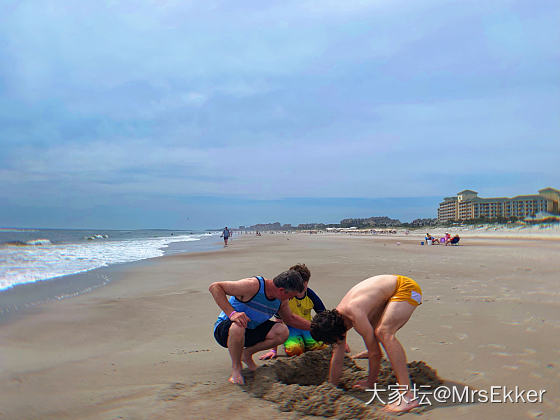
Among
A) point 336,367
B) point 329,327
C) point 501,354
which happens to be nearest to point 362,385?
point 336,367

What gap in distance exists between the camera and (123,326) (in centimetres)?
548

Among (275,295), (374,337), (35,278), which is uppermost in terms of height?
(275,295)

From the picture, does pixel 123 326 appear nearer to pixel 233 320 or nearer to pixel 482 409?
pixel 233 320

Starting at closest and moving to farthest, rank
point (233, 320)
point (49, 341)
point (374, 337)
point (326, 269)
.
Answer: point (374, 337) → point (233, 320) → point (49, 341) → point (326, 269)

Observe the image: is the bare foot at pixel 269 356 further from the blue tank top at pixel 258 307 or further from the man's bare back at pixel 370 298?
the man's bare back at pixel 370 298

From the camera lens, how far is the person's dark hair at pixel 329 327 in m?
2.99

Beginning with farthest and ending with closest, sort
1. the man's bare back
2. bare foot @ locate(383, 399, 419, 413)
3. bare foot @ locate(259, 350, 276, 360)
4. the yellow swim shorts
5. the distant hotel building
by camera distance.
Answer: the distant hotel building → bare foot @ locate(259, 350, 276, 360) → the yellow swim shorts → the man's bare back → bare foot @ locate(383, 399, 419, 413)

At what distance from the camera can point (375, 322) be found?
3.29 metres

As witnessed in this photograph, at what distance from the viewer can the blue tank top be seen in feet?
11.4

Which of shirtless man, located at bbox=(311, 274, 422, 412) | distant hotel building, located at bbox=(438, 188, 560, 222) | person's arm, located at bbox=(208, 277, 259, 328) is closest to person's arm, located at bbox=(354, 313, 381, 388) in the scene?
shirtless man, located at bbox=(311, 274, 422, 412)

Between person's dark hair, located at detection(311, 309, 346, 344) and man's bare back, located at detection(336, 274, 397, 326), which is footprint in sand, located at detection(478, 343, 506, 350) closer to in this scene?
man's bare back, located at detection(336, 274, 397, 326)

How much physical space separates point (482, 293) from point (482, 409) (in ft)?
16.0

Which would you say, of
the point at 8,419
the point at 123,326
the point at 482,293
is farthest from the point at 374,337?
the point at 482,293

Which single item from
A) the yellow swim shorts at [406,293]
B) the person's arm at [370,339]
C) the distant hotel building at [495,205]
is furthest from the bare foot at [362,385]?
the distant hotel building at [495,205]
